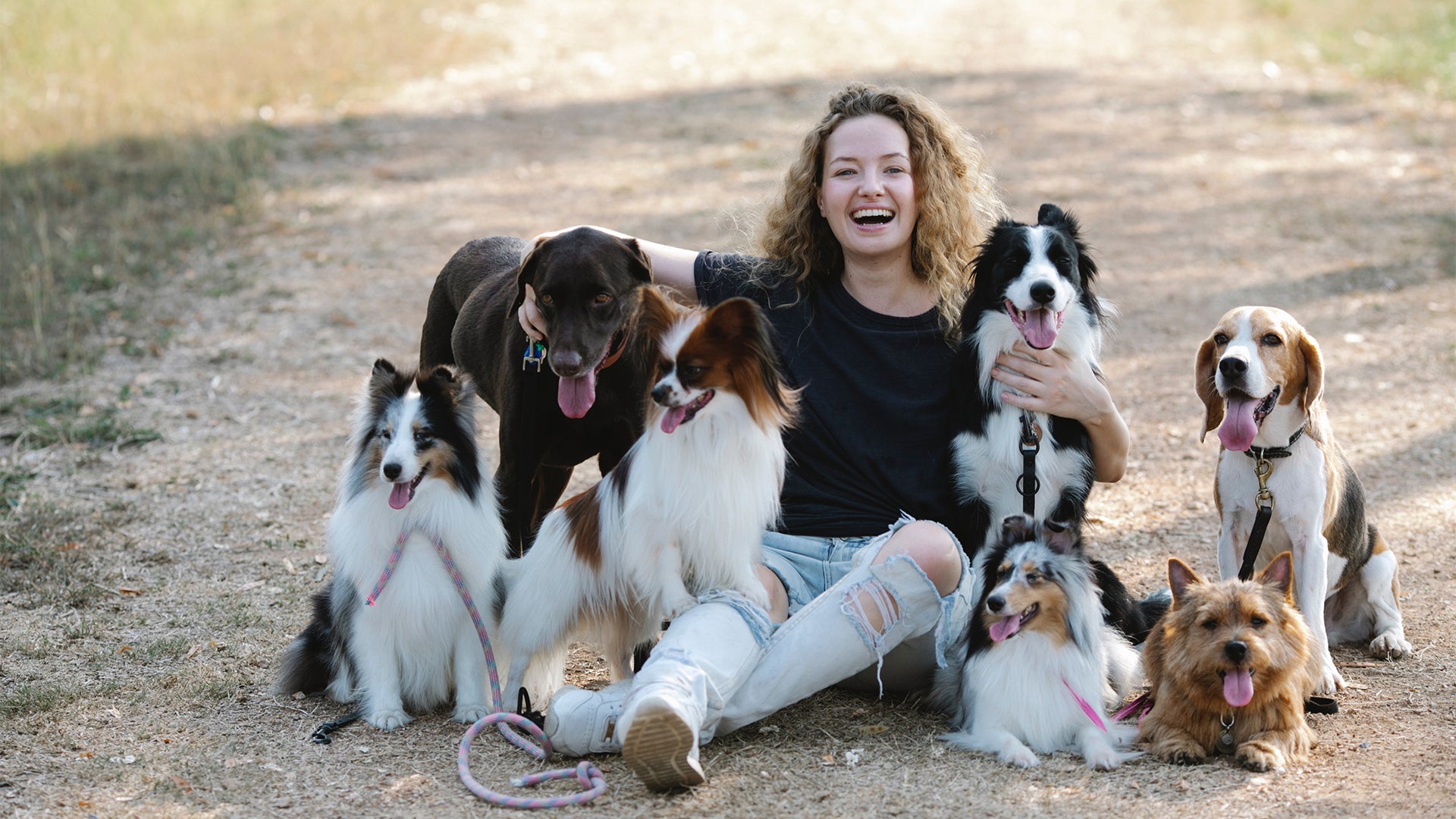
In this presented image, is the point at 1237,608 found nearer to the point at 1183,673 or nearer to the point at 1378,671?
the point at 1183,673

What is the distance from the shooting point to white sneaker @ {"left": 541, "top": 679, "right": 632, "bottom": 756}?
348cm

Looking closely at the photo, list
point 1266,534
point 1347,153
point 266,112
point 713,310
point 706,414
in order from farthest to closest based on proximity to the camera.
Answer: point 266,112
point 1347,153
point 1266,534
point 706,414
point 713,310

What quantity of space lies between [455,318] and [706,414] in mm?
2204

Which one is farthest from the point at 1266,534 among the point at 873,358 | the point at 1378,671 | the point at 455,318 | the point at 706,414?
the point at 455,318

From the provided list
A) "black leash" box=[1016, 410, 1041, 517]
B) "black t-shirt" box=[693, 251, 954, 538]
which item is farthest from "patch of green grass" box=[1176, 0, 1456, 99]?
"black leash" box=[1016, 410, 1041, 517]

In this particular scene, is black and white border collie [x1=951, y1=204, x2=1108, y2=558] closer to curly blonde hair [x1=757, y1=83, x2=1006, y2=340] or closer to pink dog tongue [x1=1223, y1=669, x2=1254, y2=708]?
curly blonde hair [x1=757, y1=83, x2=1006, y2=340]

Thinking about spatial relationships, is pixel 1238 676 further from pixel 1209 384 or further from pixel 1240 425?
pixel 1209 384

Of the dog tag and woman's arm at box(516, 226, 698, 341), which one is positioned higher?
woman's arm at box(516, 226, 698, 341)

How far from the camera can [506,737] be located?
3619 mm

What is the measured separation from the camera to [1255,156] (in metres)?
11.4

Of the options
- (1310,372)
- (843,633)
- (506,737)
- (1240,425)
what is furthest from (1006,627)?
(506,737)

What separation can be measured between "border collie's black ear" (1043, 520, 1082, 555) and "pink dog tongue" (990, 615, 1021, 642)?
224 mm

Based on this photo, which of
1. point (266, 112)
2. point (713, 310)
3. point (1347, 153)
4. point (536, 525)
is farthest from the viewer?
point (266, 112)

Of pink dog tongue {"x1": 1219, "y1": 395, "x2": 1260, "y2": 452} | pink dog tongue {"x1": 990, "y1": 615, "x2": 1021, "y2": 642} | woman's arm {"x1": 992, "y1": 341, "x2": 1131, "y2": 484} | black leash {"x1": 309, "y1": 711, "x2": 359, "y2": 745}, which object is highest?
woman's arm {"x1": 992, "y1": 341, "x2": 1131, "y2": 484}
